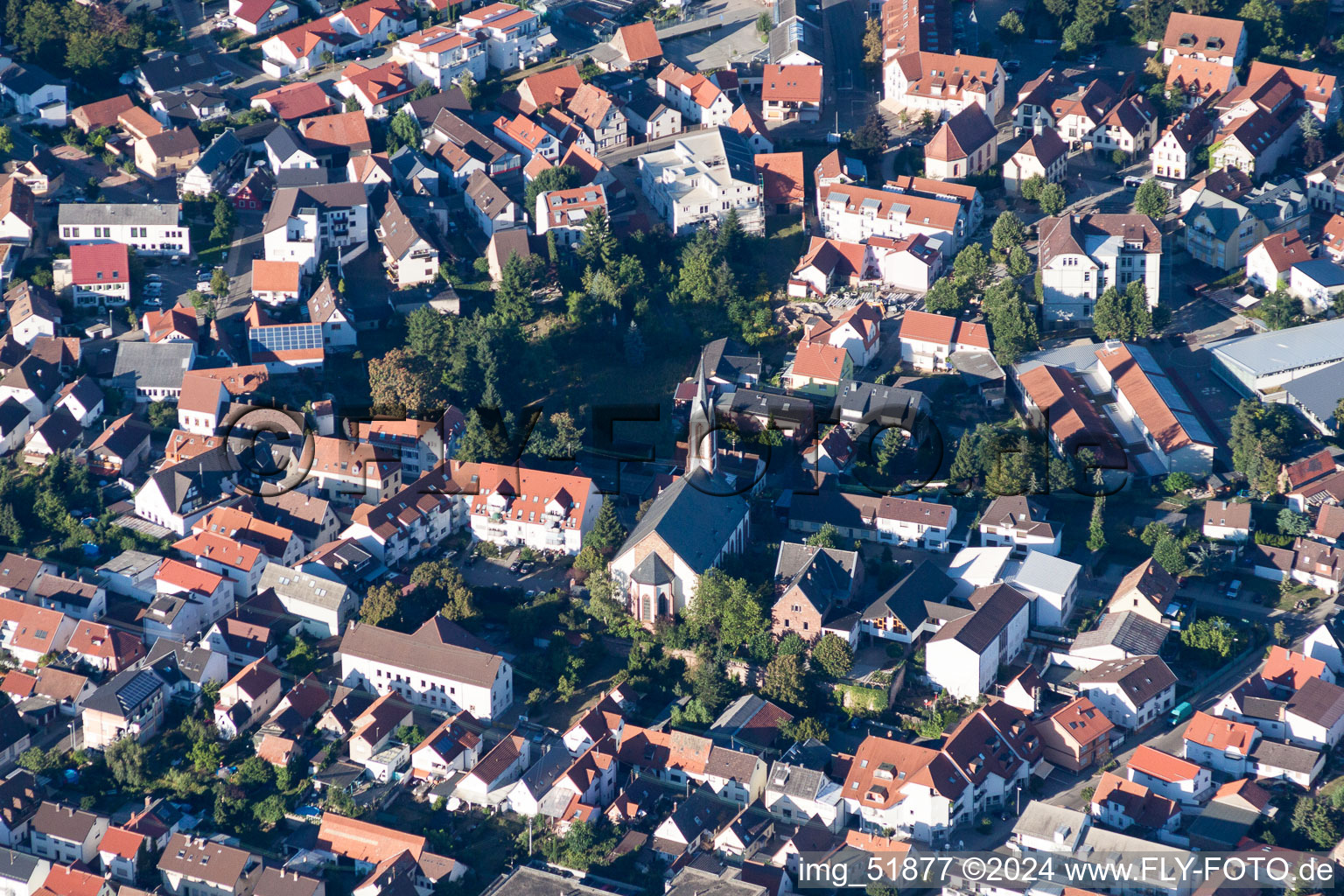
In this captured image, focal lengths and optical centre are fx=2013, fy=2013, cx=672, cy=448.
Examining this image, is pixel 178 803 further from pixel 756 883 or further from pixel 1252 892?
pixel 1252 892

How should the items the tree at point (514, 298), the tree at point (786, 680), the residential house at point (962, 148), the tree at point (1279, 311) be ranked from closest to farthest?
the tree at point (786, 680)
the tree at point (1279, 311)
the tree at point (514, 298)
the residential house at point (962, 148)

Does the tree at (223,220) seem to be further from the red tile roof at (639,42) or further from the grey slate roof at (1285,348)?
the grey slate roof at (1285,348)

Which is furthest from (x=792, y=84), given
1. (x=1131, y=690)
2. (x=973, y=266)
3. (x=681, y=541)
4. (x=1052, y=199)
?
(x=1131, y=690)

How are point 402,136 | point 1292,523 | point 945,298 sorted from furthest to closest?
1. point 402,136
2. point 945,298
3. point 1292,523

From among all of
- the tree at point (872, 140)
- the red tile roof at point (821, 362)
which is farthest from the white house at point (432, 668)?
the tree at point (872, 140)

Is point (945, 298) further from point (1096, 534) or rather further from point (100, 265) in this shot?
point (100, 265)

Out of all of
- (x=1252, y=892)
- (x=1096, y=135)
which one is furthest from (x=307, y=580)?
(x=1096, y=135)

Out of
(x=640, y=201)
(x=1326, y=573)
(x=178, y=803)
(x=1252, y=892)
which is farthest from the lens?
(x=640, y=201)
